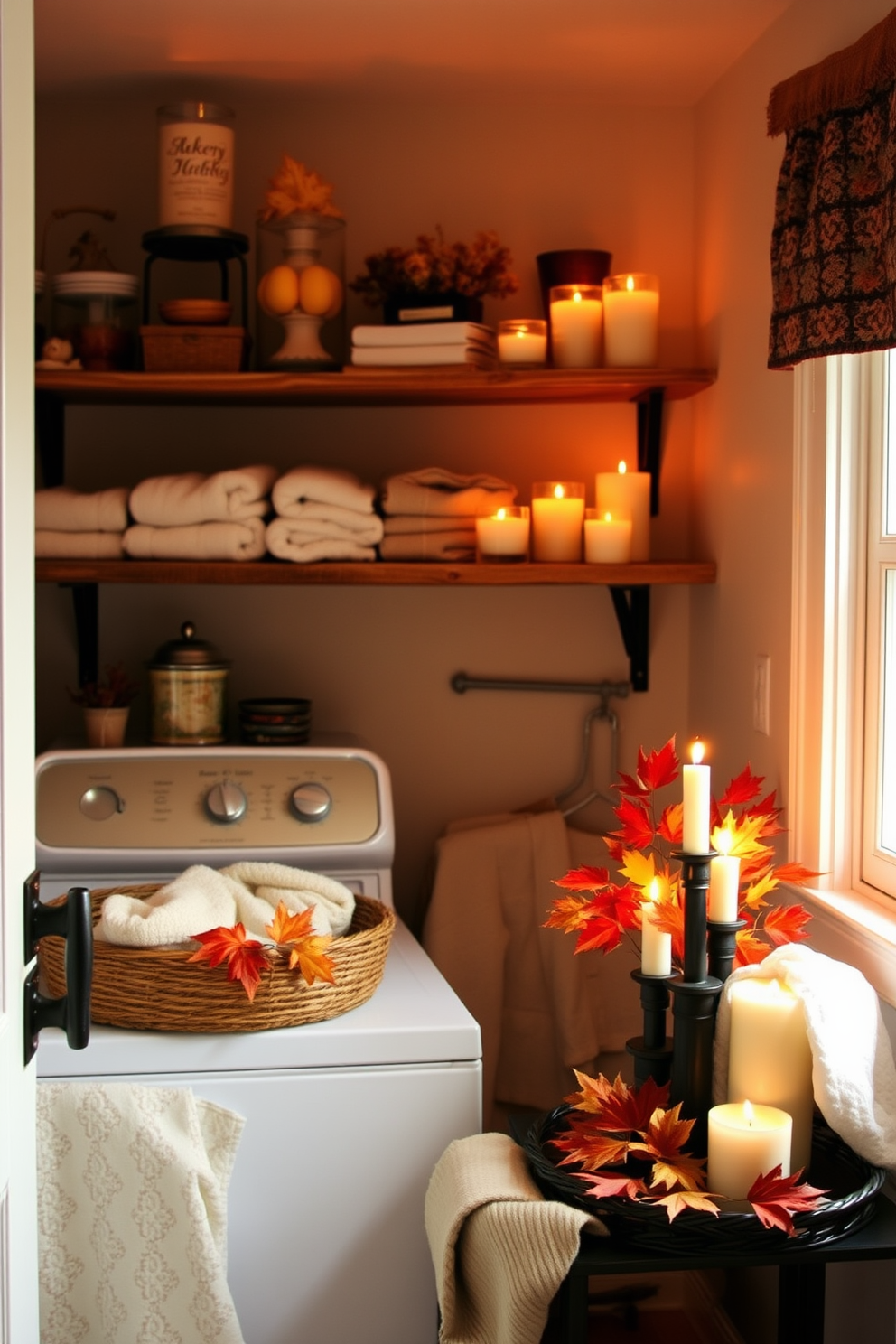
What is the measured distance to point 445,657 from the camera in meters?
2.59

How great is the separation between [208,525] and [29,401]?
1069 millimetres

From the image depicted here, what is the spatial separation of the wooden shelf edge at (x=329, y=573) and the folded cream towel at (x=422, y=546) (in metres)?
0.03

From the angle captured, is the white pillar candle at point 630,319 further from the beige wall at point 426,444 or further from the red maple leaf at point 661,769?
the red maple leaf at point 661,769

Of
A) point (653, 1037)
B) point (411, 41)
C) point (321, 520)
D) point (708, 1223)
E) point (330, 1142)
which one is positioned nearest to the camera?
point (708, 1223)

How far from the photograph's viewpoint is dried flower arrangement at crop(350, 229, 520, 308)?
2.26 m

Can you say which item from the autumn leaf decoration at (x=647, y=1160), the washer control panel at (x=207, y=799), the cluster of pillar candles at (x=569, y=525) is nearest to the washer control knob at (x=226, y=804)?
the washer control panel at (x=207, y=799)

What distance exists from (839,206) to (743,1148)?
1.06 meters

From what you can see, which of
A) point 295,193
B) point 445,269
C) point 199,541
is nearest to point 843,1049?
point 199,541

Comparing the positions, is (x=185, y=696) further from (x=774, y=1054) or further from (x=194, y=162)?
(x=774, y=1054)

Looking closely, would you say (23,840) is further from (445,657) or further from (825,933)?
(445,657)

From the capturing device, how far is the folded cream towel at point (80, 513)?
227cm

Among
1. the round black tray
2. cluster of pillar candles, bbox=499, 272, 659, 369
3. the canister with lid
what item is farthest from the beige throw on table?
cluster of pillar candles, bbox=499, 272, 659, 369

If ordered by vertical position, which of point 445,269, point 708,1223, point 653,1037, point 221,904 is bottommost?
point 708,1223

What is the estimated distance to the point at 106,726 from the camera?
2326 millimetres
